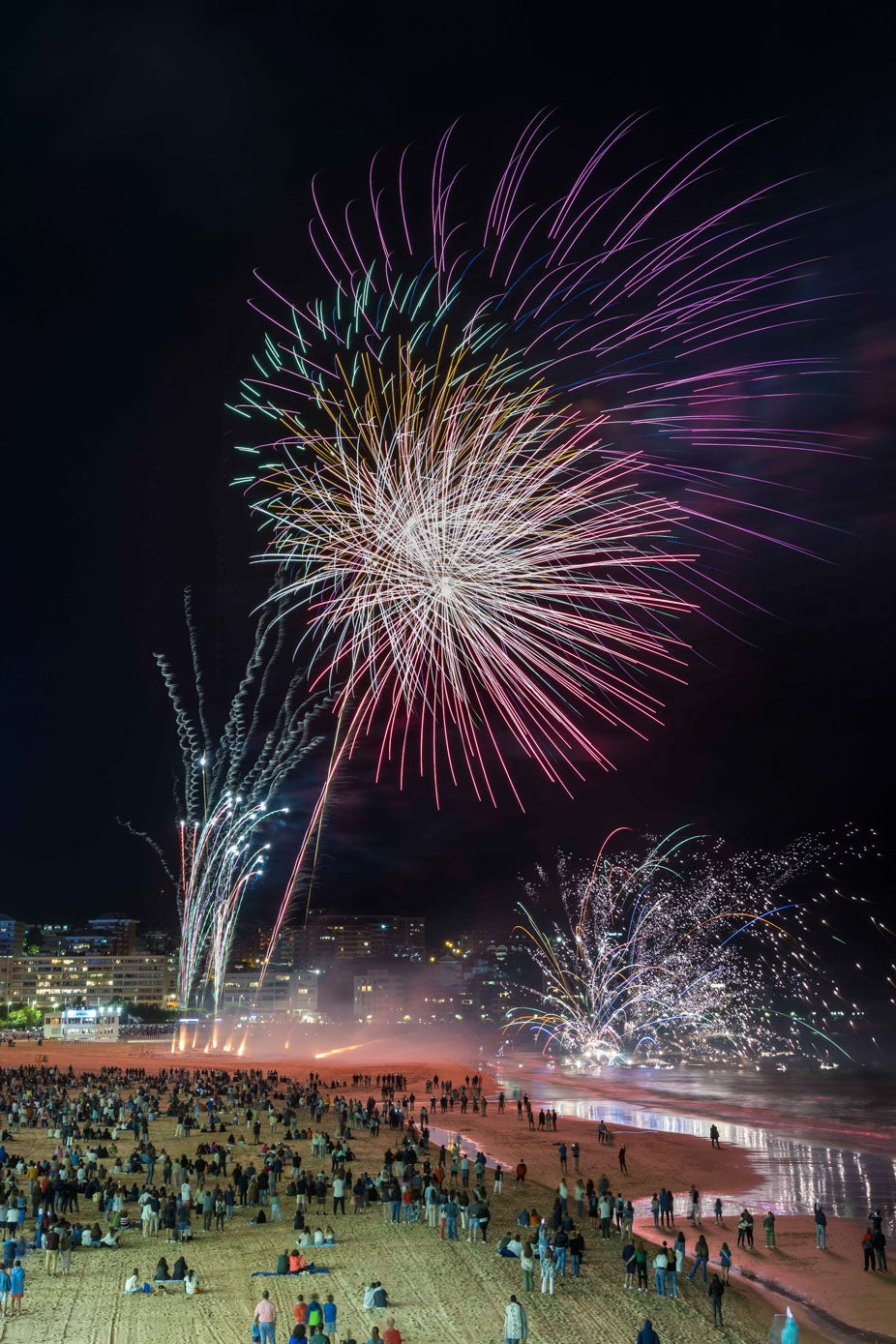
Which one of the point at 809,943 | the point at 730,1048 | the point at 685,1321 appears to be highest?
the point at 809,943

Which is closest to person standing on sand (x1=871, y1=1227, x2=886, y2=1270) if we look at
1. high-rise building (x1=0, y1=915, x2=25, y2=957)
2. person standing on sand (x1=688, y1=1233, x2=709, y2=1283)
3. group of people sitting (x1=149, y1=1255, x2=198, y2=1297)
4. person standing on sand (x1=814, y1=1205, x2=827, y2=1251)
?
person standing on sand (x1=814, y1=1205, x2=827, y2=1251)

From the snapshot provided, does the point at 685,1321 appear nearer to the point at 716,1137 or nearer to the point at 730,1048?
the point at 716,1137

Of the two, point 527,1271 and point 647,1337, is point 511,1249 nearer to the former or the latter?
point 527,1271

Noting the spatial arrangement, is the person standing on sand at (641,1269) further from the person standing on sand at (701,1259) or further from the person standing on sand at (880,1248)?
the person standing on sand at (880,1248)

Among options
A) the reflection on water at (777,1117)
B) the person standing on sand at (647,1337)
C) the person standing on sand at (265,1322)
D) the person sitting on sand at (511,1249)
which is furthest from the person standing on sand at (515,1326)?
the reflection on water at (777,1117)

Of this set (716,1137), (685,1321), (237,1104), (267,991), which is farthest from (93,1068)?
(267,991)

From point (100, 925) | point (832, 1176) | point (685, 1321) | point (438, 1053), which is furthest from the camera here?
point (100, 925)
